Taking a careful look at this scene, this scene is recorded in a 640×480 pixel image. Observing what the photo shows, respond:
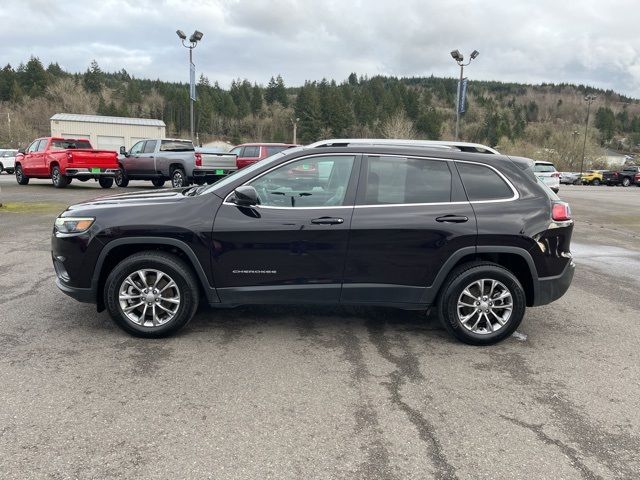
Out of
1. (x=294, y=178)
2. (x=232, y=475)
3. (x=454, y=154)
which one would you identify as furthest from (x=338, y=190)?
(x=232, y=475)

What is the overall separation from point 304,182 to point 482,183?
5.20 ft

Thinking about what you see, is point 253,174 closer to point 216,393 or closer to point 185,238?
point 185,238

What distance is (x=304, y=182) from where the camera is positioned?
4.45m

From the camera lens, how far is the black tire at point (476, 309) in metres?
4.41

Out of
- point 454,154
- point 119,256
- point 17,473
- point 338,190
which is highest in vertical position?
point 454,154

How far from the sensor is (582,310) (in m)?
5.66

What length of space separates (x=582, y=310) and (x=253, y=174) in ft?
13.0

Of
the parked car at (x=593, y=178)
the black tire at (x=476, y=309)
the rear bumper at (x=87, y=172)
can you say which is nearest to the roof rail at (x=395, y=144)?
the black tire at (x=476, y=309)

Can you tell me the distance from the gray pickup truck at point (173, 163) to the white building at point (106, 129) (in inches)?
1953

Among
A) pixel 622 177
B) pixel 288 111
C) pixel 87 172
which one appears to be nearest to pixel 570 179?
pixel 622 177

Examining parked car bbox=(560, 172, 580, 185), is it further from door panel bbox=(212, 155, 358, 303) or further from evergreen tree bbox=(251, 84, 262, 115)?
evergreen tree bbox=(251, 84, 262, 115)

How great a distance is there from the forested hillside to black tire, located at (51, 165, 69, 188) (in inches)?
2122

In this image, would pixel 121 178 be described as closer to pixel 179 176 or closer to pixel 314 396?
pixel 179 176

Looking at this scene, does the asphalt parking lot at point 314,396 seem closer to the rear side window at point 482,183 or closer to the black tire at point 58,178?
the rear side window at point 482,183
